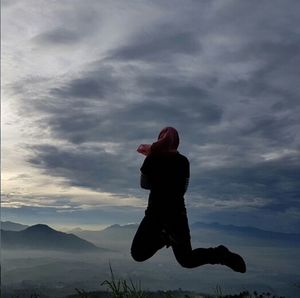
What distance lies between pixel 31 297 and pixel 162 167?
8.39m

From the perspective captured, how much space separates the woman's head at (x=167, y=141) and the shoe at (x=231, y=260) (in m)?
2.33

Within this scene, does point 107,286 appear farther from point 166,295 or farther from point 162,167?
point 162,167

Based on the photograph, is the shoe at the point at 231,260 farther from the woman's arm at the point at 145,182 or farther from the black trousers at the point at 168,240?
the woman's arm at the point at 145,182

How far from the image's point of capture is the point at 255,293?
17.8 metres

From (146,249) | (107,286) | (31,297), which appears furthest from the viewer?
(31,297)

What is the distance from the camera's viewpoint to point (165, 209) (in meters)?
10.9

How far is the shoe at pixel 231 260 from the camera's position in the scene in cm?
1110

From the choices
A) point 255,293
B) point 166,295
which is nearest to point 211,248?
point 166,295

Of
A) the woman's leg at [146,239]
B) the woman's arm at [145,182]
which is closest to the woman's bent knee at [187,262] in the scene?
the woman's leg at [146,239]

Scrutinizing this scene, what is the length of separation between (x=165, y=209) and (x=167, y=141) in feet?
4.45

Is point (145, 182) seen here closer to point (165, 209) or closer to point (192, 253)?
point (165, 209)

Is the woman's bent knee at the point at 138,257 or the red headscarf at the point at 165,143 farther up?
the red headscarf at the point at 165,143

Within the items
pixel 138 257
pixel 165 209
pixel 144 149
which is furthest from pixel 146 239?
pixel 144 149

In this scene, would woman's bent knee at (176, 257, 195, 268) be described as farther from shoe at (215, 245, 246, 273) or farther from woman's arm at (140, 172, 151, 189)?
woman's arm at (140, 172, 151, 189)
